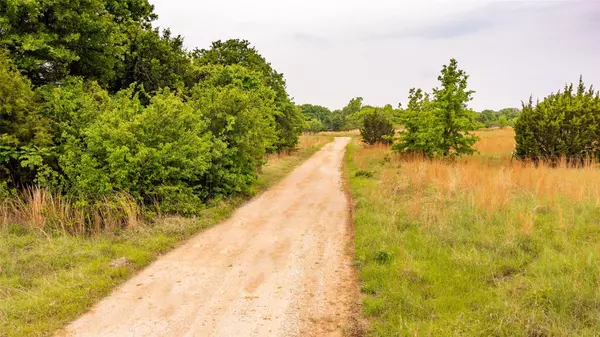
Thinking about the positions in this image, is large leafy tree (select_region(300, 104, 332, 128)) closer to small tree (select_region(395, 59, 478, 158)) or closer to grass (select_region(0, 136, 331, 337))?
small tree (select_region(395, 59, 478, 158))

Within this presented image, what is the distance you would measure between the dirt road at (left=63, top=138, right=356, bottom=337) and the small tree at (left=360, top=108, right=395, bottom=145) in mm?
22930

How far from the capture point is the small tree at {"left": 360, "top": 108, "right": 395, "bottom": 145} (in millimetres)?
31094

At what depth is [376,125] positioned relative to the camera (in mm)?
31219

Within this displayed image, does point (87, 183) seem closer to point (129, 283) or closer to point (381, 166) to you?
point (129, 283)

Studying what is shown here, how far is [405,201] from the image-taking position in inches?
400

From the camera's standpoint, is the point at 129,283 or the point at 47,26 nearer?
the point at 129,283

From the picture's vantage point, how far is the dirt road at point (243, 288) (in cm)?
451

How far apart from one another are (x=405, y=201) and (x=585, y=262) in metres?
5.14

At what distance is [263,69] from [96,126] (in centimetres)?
1842

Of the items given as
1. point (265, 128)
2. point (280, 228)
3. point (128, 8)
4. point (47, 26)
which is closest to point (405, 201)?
point (280, 228)

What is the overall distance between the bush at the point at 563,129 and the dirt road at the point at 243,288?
1218cm

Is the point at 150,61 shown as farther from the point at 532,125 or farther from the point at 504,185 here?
the point at 532,125

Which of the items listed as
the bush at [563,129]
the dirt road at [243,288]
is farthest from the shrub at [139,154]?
the bush at [563,129]

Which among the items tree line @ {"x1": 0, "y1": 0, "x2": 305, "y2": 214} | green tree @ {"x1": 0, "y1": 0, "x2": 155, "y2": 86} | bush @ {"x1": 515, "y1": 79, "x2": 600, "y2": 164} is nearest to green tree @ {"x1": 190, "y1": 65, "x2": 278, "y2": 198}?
tree line @ {"x1": 0, "y1": 0, "x2": 305, "y2": 214}
